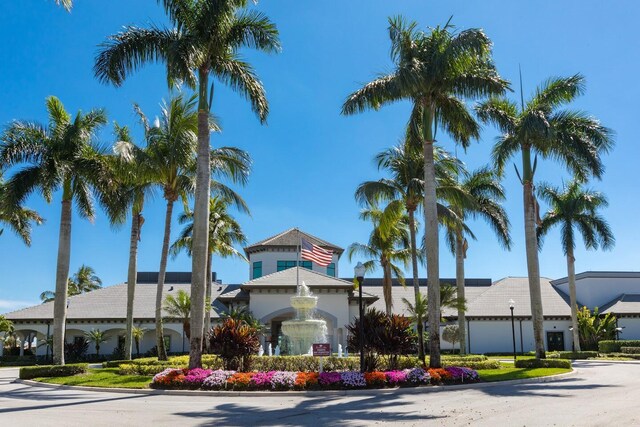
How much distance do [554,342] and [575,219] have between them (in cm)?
1211

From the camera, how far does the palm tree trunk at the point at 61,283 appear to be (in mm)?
23031

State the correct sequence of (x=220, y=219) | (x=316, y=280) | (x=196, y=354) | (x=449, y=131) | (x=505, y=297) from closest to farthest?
(x=196, y=354)
(x=449, y=131)
(x=220, y=219)
(x=316, y=280)
(x=505, y=297)

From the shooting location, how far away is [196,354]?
65.0 feet

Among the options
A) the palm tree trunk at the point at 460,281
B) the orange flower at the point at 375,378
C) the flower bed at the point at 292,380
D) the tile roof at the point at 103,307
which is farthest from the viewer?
the tile roof at the point at 103,307

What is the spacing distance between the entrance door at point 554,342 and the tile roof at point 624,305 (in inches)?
164

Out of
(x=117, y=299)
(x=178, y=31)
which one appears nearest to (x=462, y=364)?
(x=178, y=31)

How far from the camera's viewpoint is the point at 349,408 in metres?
14.3

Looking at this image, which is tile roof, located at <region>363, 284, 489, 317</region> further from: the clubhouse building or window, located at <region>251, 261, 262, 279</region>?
window, located at <region>251, 261, 262, 279</region>

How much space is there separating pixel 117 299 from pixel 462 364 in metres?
28.7

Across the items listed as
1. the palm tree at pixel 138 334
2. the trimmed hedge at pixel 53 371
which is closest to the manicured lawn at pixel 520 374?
the trimmed hedge at pixel 53 371

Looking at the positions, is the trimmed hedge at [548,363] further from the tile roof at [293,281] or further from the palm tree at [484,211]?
→ the tile roof at [293,281]

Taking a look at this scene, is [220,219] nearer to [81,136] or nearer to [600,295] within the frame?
[81,136]

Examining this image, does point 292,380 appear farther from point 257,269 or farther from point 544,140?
point 257,269

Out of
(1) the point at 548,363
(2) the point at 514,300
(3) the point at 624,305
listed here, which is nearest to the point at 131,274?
(1) the point at 548,363
